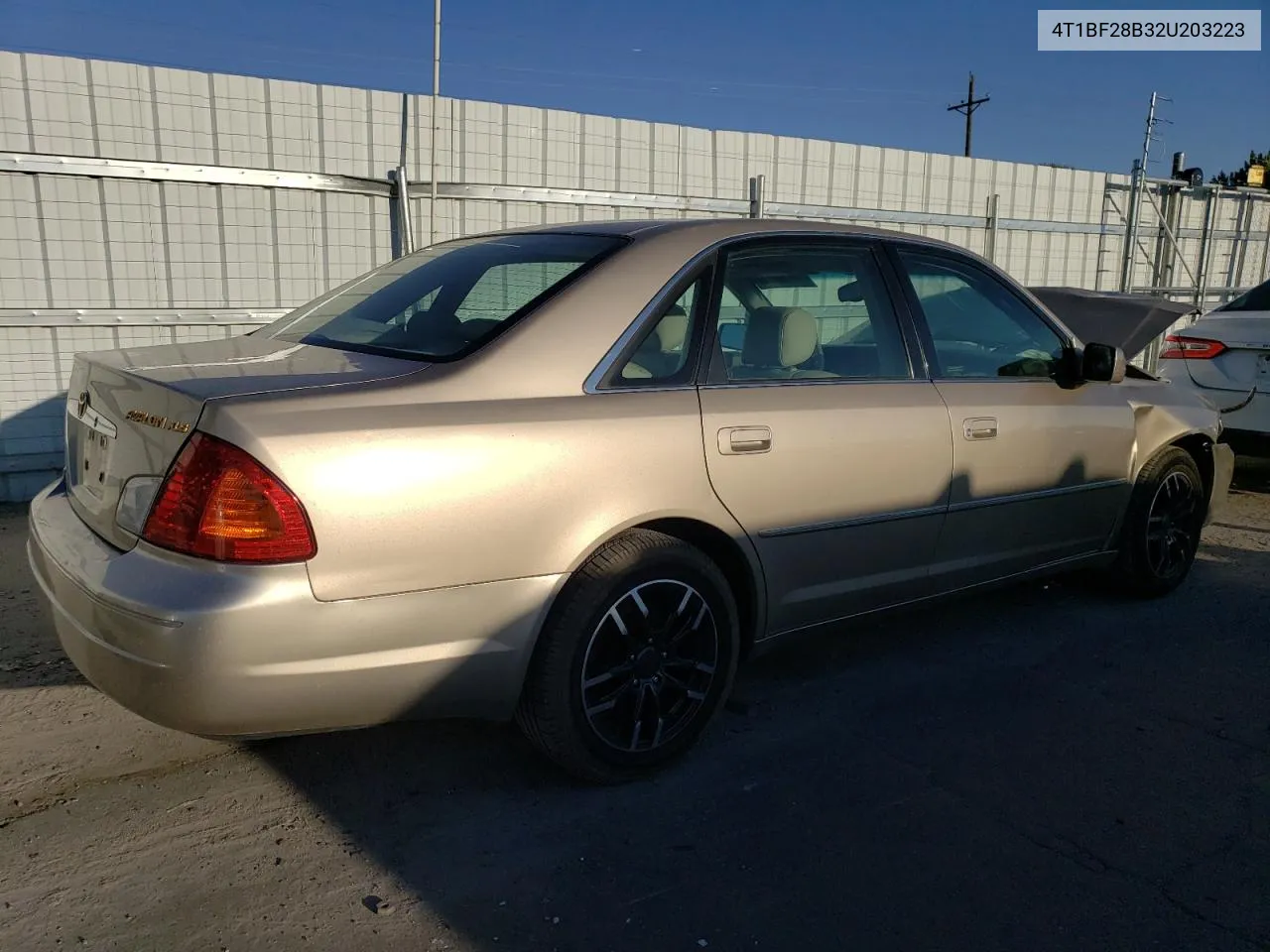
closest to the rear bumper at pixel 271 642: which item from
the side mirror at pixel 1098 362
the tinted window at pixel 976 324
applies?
the tinted window at pixel 976 324

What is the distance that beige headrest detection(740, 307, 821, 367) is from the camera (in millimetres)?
3393

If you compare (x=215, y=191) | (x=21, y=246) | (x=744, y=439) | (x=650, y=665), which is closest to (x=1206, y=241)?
(x=215, y=191)

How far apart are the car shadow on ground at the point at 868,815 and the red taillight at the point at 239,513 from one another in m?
0.91

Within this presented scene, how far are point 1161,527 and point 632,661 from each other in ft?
9.96

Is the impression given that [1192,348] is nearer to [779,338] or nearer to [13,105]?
[779,338]

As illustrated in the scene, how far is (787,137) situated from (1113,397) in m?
5.33

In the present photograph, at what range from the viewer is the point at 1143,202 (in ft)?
40.7

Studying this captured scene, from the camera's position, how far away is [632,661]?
3.02 m

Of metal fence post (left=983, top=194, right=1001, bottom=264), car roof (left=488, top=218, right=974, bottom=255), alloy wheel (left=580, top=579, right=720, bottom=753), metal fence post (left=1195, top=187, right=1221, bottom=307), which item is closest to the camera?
alloy wheel (left=580, top=579, right=720, bottom=753)

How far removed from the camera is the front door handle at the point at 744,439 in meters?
3.11

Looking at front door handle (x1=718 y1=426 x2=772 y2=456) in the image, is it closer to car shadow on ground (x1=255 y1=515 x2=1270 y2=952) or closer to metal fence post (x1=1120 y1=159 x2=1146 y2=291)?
car shadow on ground (x1=255 y1=515 x2=1270 y2=952)

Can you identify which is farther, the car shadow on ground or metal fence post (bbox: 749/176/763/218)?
metal fence post (bbox: 749/176/763/218)

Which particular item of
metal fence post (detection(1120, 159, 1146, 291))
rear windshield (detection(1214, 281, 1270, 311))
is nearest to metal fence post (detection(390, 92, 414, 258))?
rear windshield (detection(1214, 281, 1270, 311))

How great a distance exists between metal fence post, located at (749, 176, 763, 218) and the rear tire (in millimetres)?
4526
